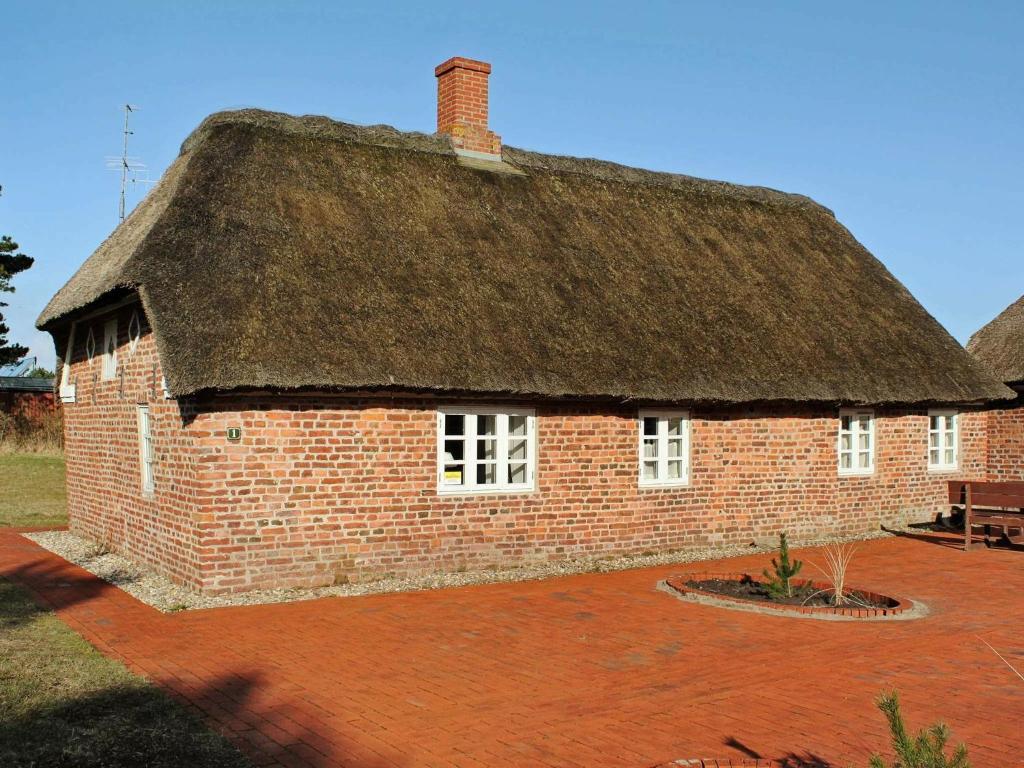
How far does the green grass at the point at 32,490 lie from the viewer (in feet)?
63.1

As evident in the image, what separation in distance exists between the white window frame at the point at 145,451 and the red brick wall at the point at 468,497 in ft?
7.37

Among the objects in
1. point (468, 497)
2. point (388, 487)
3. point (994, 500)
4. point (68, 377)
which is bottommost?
point (994, 500)

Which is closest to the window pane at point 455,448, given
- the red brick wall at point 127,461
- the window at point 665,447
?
the window at point 665,447

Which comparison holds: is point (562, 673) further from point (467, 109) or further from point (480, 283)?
point (467, 109)

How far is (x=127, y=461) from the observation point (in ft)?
45.3

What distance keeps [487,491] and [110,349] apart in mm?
5777

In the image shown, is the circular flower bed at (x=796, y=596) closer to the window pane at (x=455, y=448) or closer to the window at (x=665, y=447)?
the window at (x=665, y=447)

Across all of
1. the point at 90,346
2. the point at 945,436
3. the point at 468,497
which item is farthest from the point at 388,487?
the point at 945,436

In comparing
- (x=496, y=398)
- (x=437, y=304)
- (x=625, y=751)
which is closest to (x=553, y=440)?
(x=496, y=398)

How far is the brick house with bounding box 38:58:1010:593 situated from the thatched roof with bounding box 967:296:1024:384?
2204 millimetres

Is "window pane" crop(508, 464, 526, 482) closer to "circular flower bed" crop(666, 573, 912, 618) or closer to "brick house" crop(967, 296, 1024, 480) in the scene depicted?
"circular flower bed" crop(666, 573, 912, 618)

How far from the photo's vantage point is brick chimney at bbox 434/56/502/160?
1639 cm

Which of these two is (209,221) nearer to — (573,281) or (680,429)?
(573,281)

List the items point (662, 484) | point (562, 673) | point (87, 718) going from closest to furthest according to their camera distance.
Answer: point (87, 718) → point (562, 673) → point (662, 484)
